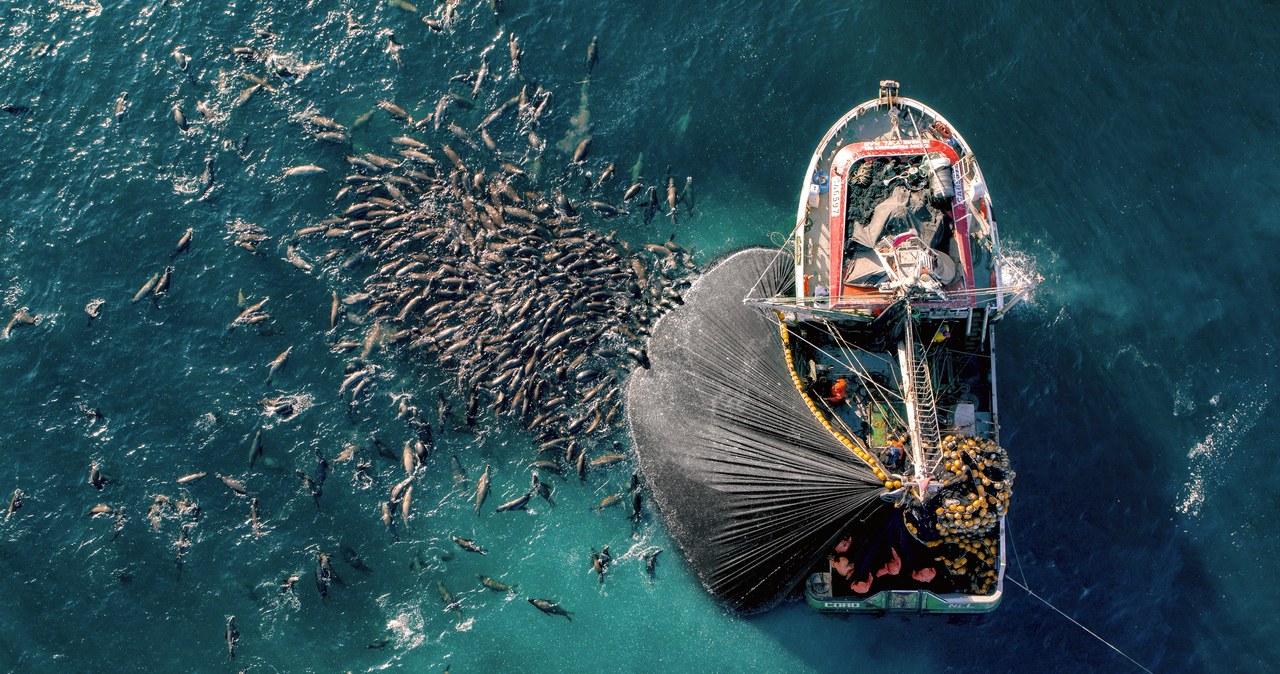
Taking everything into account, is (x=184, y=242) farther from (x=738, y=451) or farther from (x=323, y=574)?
(x=738, y=451)

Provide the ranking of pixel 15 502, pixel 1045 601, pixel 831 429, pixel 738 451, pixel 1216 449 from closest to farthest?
pixel 831 429, pixel 738 451, pixel 1045 601, pixel 15 502, pixel 1216 449

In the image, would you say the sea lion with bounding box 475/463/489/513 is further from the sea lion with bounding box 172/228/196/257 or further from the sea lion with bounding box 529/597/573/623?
the sea lion with bounding box 172/228/196/257

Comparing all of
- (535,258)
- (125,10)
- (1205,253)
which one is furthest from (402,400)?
(1205,253)

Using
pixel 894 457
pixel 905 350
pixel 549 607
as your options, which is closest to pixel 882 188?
pixel 905 350

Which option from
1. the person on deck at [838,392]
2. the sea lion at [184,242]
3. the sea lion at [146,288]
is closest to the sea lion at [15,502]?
the sea lion at [146,288]

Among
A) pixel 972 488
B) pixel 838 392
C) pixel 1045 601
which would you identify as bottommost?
pixel 1045 601

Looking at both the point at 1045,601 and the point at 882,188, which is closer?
the point at 882,188

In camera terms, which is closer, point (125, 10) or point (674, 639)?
point (674, 639)

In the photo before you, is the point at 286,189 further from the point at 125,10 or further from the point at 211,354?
the point at 125,10

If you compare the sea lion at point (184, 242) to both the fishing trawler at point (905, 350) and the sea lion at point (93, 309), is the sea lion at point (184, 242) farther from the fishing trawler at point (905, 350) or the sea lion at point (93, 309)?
the fishing trawler at point (905, 350)
